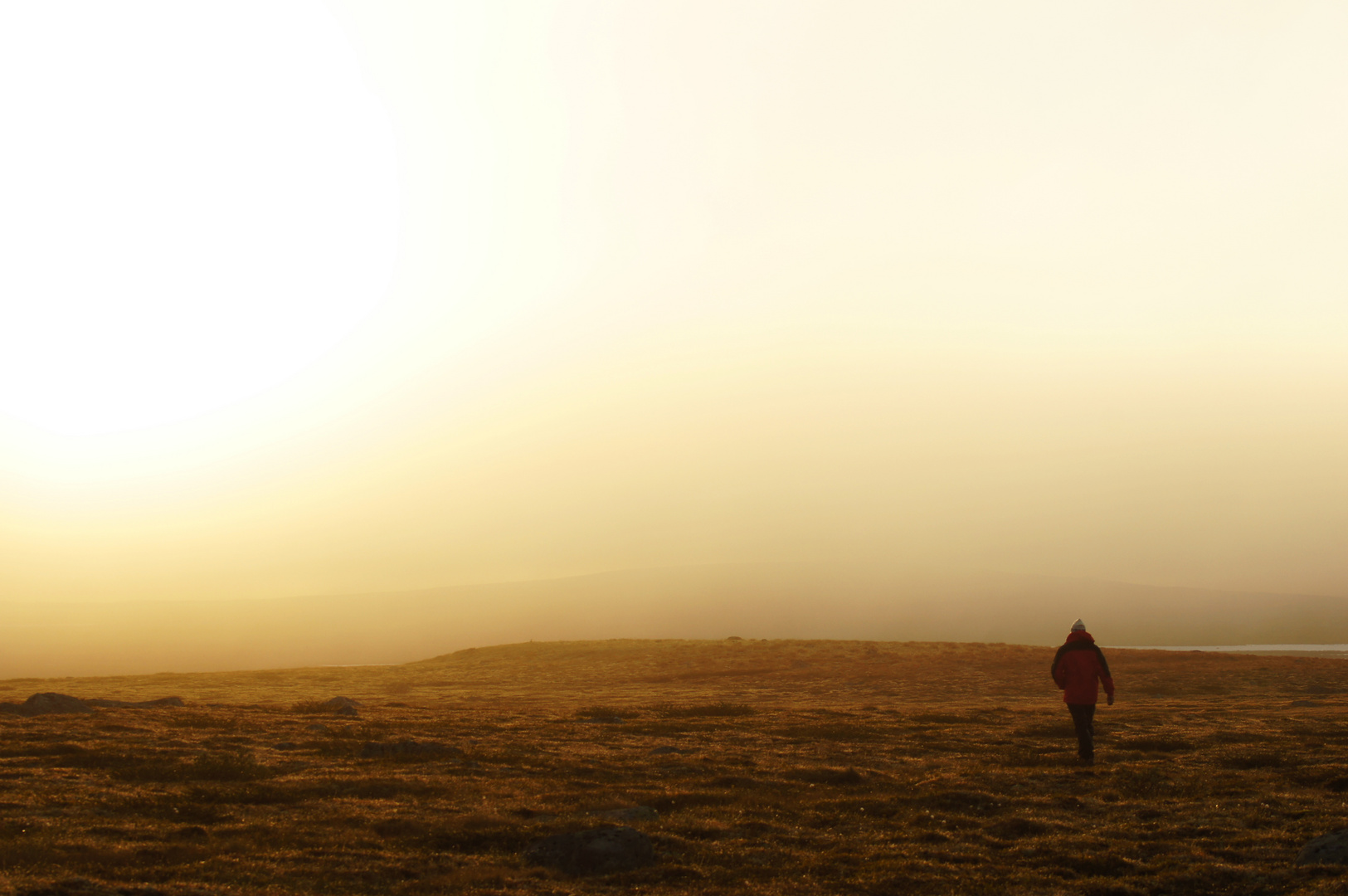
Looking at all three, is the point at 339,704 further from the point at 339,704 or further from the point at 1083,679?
the point at 1083,679

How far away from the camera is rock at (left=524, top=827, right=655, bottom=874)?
14.6 metres

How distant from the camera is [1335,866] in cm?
1252

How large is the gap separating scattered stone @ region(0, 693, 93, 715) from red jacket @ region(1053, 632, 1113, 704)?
39599 mm

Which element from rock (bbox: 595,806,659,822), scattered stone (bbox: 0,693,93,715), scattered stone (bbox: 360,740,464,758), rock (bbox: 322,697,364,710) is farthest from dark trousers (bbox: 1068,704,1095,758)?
scattered stone (bbox: 0,693,93,715)

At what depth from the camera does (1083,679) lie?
25.3 m

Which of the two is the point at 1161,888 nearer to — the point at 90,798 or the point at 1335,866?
the point at 1335,866

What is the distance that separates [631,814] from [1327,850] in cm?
1266

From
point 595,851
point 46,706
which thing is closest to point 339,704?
point 46,706

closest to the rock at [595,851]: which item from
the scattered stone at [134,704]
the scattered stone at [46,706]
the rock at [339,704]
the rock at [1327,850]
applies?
the rock at [1327,850]

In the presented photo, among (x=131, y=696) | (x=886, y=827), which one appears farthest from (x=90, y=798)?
(x=131, y=696)

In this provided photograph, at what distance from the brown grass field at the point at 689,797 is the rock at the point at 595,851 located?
330 mm

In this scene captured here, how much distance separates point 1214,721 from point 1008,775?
19.9 meters

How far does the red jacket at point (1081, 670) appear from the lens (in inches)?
993

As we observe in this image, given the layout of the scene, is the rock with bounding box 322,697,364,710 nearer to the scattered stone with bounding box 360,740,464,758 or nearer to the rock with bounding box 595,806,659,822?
the scattered stone with bounding box 360,740,464,758
